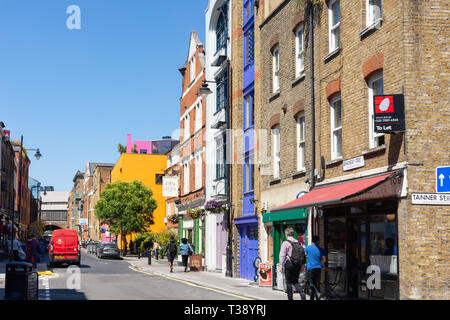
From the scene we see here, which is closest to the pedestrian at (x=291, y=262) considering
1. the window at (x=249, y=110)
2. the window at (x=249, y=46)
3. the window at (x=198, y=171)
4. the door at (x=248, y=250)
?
the door at (x=248, y=250)

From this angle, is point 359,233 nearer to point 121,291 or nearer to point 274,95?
point 121,291

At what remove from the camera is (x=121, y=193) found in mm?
66375

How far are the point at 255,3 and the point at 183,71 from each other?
793 inches

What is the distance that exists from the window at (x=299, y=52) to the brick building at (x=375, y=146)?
0.24 meters

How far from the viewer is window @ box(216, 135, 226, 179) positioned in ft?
110

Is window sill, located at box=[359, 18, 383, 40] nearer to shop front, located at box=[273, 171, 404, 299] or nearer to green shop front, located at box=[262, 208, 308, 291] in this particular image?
shop front, located at box=[273, 171, 404, 299]

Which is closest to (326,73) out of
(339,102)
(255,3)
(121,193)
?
(339,102)

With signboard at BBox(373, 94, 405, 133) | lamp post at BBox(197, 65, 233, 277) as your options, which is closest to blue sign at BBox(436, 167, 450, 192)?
signboard at BBox(373, 94, 405, 133)

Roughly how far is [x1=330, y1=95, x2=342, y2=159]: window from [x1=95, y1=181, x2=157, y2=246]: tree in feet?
157

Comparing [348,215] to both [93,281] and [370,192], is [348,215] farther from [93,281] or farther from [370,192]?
[93,281]

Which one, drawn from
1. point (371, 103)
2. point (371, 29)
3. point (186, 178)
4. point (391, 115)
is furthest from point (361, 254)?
point (186, 178)

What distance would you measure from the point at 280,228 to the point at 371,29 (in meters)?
9.39

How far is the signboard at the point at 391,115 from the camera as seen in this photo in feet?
48.6

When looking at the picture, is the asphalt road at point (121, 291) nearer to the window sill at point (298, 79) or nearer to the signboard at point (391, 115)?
the signboard at point (391, 115)
